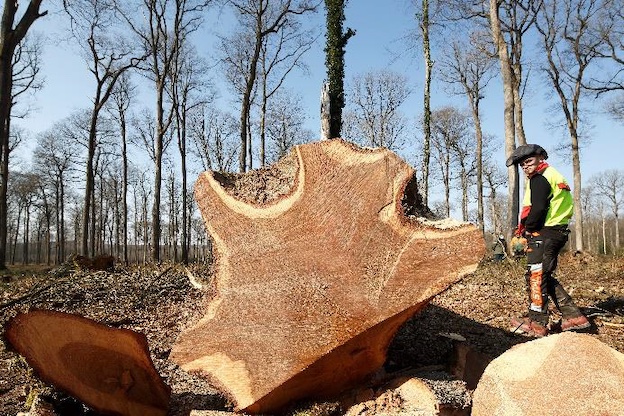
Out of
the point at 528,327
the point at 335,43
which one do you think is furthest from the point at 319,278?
the point at 335,43

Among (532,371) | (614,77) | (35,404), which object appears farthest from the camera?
(614,77)

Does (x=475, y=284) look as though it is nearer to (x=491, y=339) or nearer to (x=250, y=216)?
(x=491, y=339)

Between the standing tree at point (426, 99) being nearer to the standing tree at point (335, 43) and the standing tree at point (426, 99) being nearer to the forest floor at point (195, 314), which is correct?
the standing tree at point (335, 43)

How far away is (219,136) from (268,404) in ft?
91.7

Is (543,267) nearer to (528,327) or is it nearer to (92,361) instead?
(528,327)

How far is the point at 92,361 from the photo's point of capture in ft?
8.81

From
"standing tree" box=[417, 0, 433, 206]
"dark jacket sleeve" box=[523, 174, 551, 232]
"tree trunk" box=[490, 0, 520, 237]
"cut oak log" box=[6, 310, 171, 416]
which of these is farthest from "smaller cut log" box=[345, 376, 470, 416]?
"standing tree" box=[417, 0, 433, 206]

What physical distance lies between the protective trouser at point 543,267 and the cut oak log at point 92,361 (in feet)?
10.3

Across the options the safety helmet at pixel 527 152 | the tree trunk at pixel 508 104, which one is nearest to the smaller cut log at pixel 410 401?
the safety helmet at pixel 527 152

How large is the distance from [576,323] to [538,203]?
3.75 ft

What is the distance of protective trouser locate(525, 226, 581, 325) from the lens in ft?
13.0

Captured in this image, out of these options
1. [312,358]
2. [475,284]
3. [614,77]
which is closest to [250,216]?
[312,358]

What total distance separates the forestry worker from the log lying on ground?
2037mm

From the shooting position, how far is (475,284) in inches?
249
